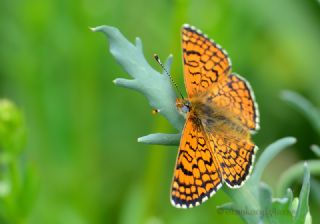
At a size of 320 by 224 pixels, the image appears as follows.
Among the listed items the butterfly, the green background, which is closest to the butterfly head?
the butterfly

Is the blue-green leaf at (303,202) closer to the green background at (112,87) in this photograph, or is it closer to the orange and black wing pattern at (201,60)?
the orange and black wing pattern at (201,60)

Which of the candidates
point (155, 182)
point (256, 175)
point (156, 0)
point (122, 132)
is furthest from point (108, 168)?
point (256, 175)

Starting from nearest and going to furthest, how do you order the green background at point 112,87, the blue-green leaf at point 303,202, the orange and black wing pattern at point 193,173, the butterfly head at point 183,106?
1. the blue-green leaf at point 303,202
2. the orange and black wing pattern at point 193,173
3. the butterfly head at point 183,106
4. the green background at point 112,87

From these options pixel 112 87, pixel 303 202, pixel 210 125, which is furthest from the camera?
A: pixel 112 87

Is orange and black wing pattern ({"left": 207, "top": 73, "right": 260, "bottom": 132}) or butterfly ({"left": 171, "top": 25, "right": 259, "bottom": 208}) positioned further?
orange and black wing pattern ({"left": 207, "top": 73, "right": 260, "bottom": 132})

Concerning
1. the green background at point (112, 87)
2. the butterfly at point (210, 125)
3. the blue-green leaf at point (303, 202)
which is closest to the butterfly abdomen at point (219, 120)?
the butterfly at point (210, 125)

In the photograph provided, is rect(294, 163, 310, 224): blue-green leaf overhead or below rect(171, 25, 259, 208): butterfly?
below

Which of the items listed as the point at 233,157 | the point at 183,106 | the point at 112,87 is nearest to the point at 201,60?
the point at 183,106

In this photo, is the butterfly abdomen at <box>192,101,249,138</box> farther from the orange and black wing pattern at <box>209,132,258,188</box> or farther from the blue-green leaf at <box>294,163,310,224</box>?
the blue-green leaf at <box>294,163,310,224</box>

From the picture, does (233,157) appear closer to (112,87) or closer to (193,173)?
(193,173)
